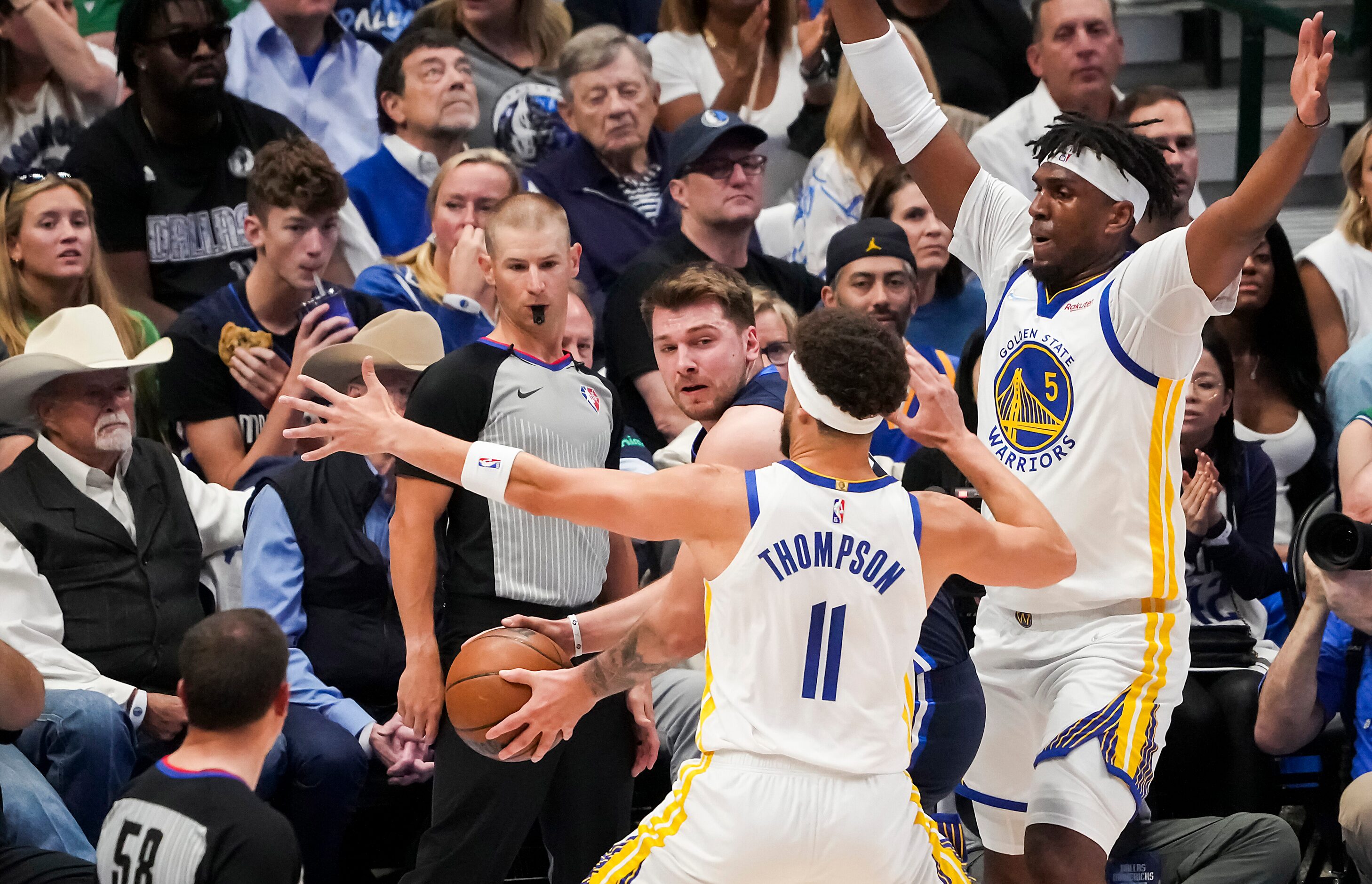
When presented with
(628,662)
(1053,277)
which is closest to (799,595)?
(628,662)

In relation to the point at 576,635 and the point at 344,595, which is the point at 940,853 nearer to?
the point at 576,635

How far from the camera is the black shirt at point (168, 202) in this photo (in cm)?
671

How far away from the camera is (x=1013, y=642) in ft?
14.9

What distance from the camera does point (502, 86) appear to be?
7945mm

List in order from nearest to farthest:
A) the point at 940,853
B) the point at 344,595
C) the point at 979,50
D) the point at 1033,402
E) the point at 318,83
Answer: the point at 940,853 → the point at 1033,402 → the point at 344,595 → the point at 318,83 → the point at 979,50

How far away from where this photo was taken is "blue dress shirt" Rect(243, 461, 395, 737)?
5.49 m

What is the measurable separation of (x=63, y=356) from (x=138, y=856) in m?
2.42

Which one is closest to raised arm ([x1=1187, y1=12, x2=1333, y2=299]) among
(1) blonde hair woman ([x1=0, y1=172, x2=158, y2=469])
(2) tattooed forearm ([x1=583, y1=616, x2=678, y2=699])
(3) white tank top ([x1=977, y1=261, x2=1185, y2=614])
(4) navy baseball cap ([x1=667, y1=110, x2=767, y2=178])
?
(3) white tank top ([x1=977, y1=261, x2=1185, y2=614])

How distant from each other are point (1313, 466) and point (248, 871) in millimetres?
5123

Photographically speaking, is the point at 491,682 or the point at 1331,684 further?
the point at 1331,684

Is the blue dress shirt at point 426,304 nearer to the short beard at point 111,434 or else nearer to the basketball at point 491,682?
the short beard at point 111,434

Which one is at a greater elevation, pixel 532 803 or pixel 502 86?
pixel 502 86

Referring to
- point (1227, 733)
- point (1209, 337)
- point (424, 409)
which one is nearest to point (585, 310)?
point (424, 409)

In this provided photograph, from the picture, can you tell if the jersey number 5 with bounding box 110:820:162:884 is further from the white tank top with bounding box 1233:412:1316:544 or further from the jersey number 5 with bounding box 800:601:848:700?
the white tank top with bounding box 1233:412:1316:544
